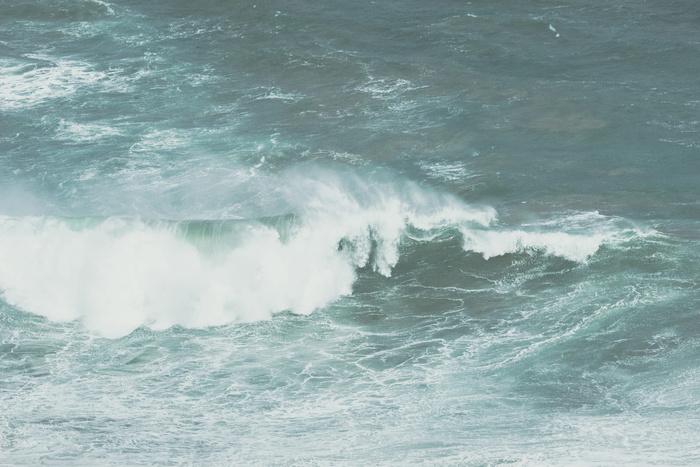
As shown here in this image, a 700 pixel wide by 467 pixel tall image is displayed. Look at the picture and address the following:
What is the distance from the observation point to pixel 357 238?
31.3 metres

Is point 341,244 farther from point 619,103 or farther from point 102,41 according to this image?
point 102,41

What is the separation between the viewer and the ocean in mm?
23500

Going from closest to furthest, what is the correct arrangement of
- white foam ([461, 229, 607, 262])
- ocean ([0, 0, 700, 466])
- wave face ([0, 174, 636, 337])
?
1. ocean ([0, 0, 700, 466])
2. wave face ([0, 174, 636, 337])
3. white foam ([461, 229, 607, 262])

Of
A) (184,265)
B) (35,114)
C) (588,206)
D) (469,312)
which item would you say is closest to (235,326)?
(184,265)

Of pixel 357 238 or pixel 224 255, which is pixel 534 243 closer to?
pixel 357 238

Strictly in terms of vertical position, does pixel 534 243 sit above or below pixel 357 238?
above

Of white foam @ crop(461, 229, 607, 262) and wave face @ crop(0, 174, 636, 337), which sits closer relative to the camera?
wave face @ crop(0, 174, 636, 337)

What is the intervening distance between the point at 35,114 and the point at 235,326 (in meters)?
16.9

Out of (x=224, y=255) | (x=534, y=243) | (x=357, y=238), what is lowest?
(x=224, y=255)

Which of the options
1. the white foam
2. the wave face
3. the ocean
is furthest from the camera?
the white foam

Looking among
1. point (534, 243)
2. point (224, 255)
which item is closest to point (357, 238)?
point (224, 255)

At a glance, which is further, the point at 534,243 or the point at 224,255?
the point at 224,255

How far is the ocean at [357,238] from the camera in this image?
23.5m

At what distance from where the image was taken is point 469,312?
91.9ft
